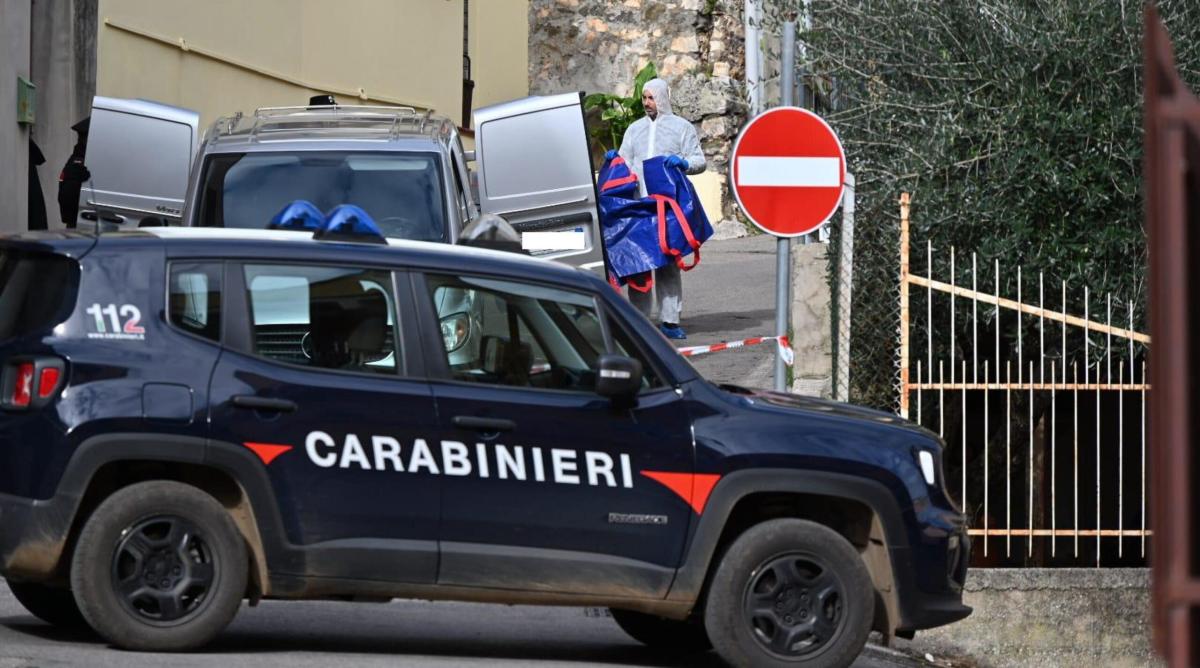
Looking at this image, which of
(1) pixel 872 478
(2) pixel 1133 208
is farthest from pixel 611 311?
(2) pixel 1133 208

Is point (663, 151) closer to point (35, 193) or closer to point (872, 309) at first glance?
point (872, 309)

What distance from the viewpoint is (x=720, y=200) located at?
31609mm

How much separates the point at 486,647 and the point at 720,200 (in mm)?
23631

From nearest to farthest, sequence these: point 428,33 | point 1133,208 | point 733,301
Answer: point 1133,208, point 733,301, point 428,33

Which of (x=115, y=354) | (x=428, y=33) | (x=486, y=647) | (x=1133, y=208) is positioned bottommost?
(x=486, y=647)

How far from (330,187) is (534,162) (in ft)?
6.45

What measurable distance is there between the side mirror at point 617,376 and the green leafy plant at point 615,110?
23716 mm

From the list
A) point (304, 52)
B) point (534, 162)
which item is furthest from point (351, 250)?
point (304, 52)

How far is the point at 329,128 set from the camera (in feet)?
38.0

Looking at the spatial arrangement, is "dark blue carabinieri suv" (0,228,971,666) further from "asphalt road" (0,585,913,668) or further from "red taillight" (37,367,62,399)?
"asphalt road" (0,585,913,668)

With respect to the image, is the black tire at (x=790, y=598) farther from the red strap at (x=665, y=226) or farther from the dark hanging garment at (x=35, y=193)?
the dark hanging garment at (x=35, y=193)

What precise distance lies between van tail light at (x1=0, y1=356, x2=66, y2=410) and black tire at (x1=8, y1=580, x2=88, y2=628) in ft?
3.52

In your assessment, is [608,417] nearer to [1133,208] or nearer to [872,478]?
[872,478]

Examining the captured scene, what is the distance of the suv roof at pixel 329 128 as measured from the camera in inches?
445
